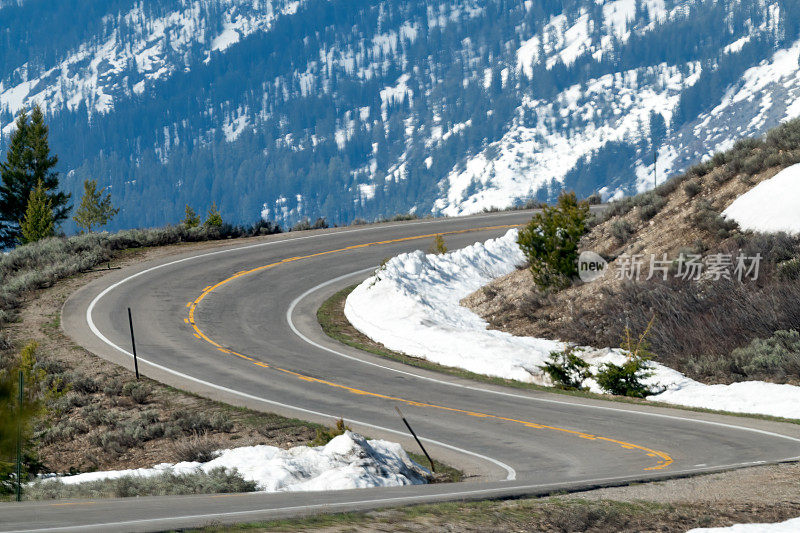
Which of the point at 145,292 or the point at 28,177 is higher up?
the point at 28,177

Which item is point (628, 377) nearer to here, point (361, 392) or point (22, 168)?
point (361, 392)

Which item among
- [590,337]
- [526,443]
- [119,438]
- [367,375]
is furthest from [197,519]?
[590,337]

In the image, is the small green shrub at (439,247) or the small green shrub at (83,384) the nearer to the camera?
the small green shrub at (83,384)

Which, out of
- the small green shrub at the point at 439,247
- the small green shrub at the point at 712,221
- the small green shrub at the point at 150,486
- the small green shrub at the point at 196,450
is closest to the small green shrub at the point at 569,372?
the small green shrub at the point at 712,221

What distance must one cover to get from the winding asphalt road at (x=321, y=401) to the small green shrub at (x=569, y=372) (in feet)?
4.61

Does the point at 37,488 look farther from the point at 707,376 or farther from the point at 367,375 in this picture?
the point at 707,376

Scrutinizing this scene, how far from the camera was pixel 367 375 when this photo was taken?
2372cm

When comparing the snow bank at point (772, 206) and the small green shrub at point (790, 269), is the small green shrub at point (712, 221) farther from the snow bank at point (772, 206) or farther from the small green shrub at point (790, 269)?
the small green shrub at point (790, 269)

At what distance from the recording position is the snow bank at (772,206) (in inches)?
1032

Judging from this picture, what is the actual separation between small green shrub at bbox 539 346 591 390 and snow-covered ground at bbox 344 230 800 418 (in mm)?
385

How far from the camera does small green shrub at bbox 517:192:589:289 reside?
29.4 meters

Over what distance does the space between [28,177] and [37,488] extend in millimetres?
61104

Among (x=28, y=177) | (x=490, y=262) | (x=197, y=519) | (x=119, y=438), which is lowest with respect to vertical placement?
(x=119, y=438)

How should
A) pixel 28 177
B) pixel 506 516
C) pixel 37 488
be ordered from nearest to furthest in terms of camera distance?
pixel 506 516
pixel 37 488
pixel 28 177
